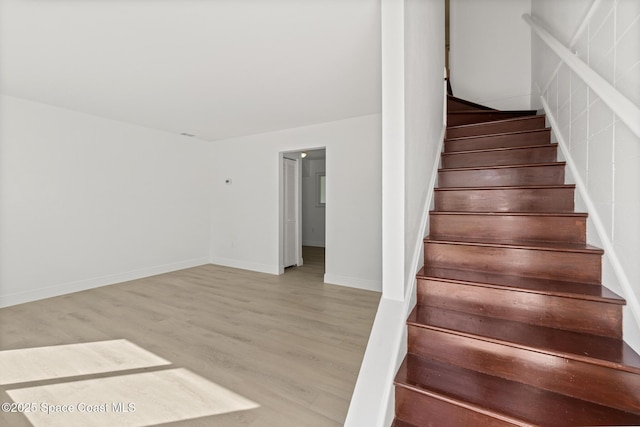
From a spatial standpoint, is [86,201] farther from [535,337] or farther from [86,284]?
[535,337]

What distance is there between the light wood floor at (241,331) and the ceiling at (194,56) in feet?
8.31

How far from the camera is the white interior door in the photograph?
504 cm

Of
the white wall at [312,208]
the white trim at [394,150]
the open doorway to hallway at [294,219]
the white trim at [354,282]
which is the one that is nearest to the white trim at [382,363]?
the white trim at [394,150]

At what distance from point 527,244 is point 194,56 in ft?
9.63

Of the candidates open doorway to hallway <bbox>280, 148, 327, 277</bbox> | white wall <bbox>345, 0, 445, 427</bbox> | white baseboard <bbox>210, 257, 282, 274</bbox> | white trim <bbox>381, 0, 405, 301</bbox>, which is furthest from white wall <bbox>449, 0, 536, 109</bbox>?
white baseboard <bbox>210, 257, 282, 274</bbox>

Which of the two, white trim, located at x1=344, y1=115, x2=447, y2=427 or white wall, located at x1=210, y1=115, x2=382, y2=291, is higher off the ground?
white wall, located at x1=210, y1=115, x2=382, y2=291

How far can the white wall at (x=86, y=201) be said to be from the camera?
333 centimetres

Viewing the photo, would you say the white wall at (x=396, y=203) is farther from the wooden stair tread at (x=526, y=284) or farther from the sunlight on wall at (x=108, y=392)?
the sunlight on wall at (x=108, y=392)

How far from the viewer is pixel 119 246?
428cm

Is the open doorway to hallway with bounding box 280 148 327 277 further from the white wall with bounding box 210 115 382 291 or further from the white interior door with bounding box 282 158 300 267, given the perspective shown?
the white wall with bounding box 210 115 382 291

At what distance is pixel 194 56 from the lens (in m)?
2.41

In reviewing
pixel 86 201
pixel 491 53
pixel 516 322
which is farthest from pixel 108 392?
pixel 491 53

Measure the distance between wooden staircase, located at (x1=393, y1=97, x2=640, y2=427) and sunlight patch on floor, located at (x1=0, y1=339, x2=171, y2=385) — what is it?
6.66 ft

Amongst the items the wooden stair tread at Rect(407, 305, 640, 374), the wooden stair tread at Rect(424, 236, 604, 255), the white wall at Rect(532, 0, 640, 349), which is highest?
the white wall at Rect(532, 0, 640, 349)
